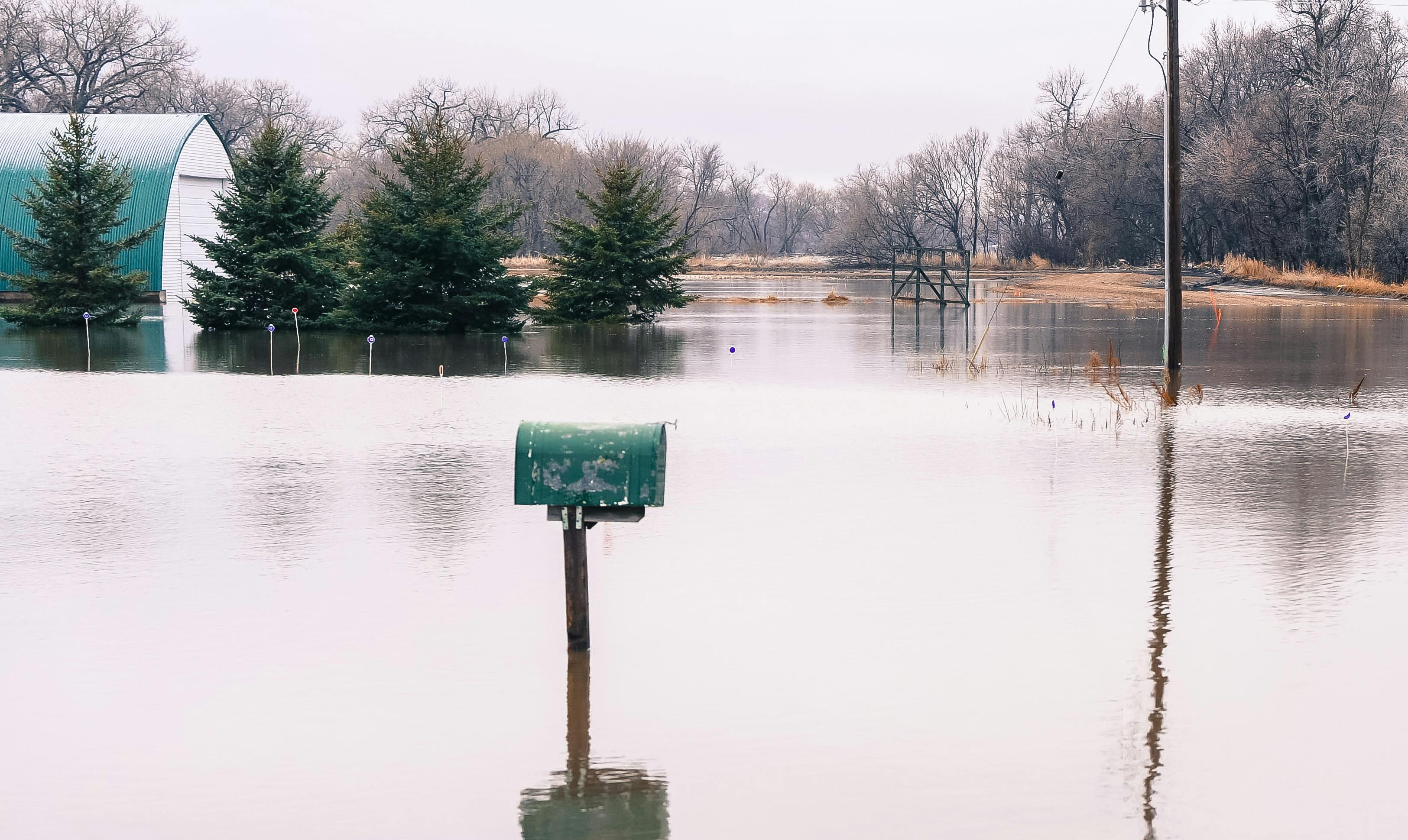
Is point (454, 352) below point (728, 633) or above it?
above

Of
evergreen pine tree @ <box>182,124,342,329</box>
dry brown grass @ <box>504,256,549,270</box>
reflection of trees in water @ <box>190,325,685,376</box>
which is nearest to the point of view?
reflection of trees in water @ <box>190,325,685,376</box>

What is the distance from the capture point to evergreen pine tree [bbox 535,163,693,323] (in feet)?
134

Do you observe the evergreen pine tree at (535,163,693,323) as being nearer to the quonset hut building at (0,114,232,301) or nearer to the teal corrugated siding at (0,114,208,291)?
the quonset hut building at (0,114,232,301)

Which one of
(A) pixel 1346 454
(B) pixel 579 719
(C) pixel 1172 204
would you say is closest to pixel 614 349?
(C) pixel 1172 204

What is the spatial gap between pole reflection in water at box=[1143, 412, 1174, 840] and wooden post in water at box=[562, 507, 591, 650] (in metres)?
2.97

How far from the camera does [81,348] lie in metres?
31.9

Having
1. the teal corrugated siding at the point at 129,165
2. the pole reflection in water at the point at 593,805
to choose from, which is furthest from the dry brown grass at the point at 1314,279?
the pole reflection in water at the point at 593,805

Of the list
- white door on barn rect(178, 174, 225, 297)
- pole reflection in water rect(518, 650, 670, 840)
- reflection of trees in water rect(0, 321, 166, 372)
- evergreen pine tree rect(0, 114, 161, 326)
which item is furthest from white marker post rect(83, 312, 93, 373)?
pole reflection in water rect(518, 650, 670, 840)

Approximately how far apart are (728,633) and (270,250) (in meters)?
31.1

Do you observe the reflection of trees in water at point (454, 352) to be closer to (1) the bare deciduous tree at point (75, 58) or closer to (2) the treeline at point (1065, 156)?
(2) the treeline at point (1065, 156)

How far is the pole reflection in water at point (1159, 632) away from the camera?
6.23 meters

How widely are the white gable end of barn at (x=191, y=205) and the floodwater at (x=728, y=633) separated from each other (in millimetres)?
33170

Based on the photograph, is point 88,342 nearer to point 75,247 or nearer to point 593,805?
point 75,247

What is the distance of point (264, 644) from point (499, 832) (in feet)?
10.1
